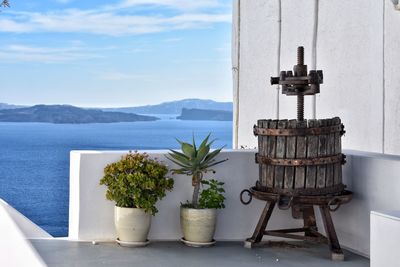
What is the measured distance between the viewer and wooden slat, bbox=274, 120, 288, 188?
201 inches

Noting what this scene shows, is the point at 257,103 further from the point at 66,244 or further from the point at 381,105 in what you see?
the point at 66,244

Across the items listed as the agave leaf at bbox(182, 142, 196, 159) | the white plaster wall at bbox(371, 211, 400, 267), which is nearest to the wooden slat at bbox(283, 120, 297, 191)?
the agave leaf at bbox(182, 142, 196, 159)

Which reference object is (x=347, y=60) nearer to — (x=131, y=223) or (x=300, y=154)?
(x=300, y=154)

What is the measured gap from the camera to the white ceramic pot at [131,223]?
17.6 ft

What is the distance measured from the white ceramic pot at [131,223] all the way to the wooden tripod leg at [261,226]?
0.86 meters

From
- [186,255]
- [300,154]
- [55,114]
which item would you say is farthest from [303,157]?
[55,114]

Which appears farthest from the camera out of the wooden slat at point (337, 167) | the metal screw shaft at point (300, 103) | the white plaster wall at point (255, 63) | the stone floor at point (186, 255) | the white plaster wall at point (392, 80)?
the white plaster wall at point (255, 63)

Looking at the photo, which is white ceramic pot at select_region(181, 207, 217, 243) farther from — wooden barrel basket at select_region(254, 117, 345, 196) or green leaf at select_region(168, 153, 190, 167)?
wooden barrel basket at select_region(254, 117, 345, 196)

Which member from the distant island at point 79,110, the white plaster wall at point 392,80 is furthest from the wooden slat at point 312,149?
the distant island at point 79,110

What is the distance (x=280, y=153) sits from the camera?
202 inches

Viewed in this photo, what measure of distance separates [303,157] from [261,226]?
72 centimetres

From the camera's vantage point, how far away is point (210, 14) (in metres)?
37.8

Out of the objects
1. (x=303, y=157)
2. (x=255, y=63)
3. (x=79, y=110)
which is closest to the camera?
(x=303, y=157)

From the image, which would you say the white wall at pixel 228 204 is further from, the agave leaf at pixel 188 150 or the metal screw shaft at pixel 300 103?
the metal screw shaft at pixel 300 103
